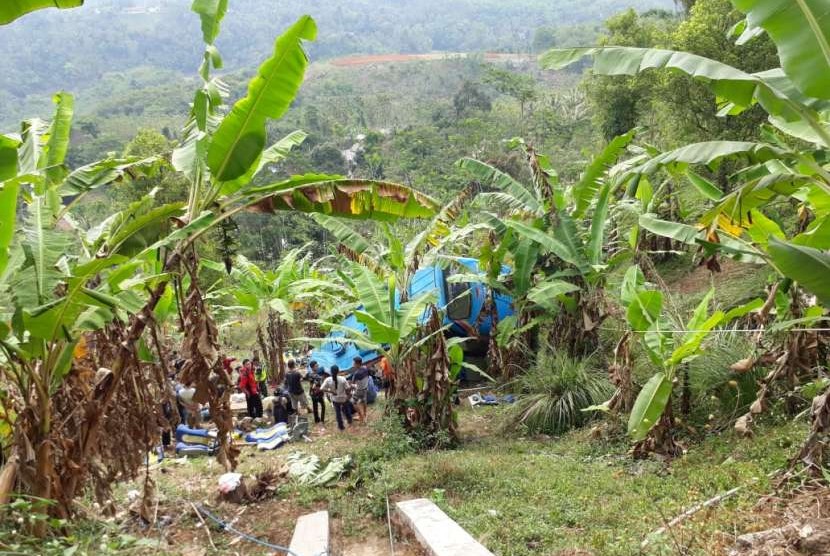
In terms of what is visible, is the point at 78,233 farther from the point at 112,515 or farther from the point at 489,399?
the point at 489,399

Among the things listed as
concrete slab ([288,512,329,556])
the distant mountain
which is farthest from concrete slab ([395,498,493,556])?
the distant mountain

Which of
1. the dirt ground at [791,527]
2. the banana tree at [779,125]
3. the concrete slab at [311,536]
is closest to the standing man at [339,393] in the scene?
the concrete slab at [311,536]

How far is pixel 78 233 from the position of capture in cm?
592

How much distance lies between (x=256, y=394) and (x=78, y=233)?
590cm

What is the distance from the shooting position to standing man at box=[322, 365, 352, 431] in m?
9.66

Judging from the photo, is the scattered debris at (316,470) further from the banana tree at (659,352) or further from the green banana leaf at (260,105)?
the green banana leaf at (260,105)

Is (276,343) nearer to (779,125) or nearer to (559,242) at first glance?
(559,242)

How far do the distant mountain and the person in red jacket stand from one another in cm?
11568

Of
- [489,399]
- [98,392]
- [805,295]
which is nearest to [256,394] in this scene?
[489,399]

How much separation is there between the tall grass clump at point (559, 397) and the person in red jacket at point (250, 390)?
471 centimetres

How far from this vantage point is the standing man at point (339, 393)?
966 centimetres

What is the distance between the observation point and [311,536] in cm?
536

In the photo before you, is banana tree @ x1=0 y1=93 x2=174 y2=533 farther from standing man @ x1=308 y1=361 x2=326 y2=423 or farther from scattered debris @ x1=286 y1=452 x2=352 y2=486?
standing man @ x1=308 y1=361 x2=326 y2=423

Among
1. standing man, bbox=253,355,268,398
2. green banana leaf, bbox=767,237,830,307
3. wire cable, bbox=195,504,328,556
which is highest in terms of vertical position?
green banana leaf, bbox=767,237,830,307
